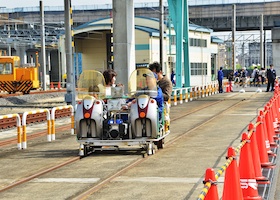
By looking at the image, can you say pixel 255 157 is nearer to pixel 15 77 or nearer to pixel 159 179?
pixel 159 179

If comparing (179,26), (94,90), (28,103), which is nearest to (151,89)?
(94,90)

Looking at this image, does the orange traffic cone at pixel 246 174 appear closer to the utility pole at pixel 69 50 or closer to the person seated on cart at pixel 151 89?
the person seated on cart at pixel 151 89

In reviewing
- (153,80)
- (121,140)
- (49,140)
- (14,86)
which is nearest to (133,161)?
(121,140)

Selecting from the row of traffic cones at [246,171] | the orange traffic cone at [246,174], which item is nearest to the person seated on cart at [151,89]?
the row of traffic cones at [246,171]

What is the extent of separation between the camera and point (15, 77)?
54.3 metres

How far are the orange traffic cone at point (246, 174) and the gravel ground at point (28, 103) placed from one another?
2391 centimetres

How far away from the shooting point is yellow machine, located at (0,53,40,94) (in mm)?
53609

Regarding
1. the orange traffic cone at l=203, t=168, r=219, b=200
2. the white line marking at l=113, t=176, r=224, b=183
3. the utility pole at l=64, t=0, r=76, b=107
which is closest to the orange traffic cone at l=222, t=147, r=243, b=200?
the orange traffic cone at l=203, t=168, r=219, b=200

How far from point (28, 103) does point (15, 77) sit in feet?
46.5

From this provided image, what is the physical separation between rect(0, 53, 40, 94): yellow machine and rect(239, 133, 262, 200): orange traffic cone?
1786 inches

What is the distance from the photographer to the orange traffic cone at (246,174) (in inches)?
359

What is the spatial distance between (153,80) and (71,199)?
574 centimetres

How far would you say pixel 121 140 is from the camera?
14203mm

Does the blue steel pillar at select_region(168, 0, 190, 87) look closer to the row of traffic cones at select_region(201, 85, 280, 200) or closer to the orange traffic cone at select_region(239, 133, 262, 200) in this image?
the row of traffic cones at select_region(201, 85, 280, 200)
